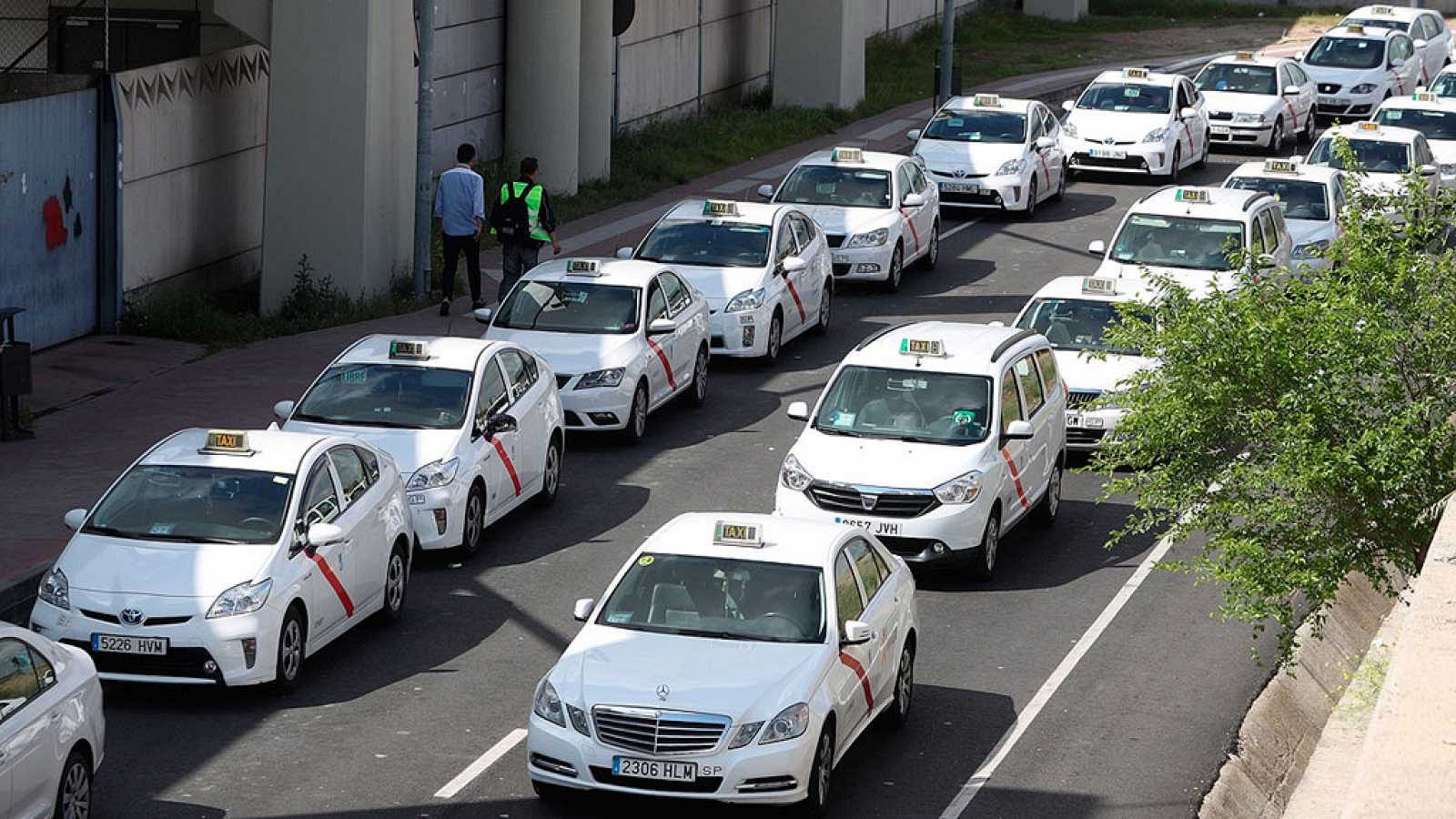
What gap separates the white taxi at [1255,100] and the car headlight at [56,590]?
3027cm

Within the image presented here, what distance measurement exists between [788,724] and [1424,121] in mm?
29188

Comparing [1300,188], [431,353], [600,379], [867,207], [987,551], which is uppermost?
[1300,188]

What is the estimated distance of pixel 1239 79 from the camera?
1660 inches

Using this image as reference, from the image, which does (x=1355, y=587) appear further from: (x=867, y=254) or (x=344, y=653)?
(x=867, y=254)

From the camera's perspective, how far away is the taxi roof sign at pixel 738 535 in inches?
542

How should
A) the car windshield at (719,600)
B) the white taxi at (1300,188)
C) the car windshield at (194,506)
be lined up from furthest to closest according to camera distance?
the white taxi at (1300,188), the car windshield at (194,506), the car windshield at (719,600)

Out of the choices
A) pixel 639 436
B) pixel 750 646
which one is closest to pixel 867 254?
pixel 639 436

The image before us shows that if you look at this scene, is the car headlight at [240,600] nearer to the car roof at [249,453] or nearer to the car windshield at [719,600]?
the car roof at [249,453]

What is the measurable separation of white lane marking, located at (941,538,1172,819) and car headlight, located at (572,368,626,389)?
529cm

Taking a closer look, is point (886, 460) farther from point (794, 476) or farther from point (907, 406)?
point (907, 406)

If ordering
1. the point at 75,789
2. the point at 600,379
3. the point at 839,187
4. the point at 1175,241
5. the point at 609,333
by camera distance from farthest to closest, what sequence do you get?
the point at 839,187 → the point at 1175,241 → the point at 609,333 → the point at 600,379 → the point at 75,789

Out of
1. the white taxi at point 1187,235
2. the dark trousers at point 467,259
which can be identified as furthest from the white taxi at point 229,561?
the white taxi at point 1187,235

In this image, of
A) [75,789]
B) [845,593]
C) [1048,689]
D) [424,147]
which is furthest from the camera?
[424,147]

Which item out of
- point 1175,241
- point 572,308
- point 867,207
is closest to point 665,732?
point 572,308
